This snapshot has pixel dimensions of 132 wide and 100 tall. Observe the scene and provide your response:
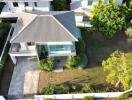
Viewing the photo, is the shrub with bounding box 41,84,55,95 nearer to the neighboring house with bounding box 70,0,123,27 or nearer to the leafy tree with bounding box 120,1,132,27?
the neighboring house with bounding box 70,0,123,27

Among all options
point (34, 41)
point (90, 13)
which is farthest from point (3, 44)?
point (90, 13)

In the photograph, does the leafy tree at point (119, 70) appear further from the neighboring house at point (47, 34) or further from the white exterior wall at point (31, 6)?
the white exterior wall at point (31, 6)

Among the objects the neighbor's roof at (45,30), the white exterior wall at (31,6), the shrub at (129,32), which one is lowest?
the shrub at (129,32)

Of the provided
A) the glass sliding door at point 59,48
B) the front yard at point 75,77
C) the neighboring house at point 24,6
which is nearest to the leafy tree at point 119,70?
the front yard at point 75,77

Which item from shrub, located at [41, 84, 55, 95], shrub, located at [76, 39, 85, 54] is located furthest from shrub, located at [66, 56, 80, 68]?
shrub, located at [41, 84, 55, 95]

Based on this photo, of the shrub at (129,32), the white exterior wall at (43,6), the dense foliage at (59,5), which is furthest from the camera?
the dense foliage at (59,5)

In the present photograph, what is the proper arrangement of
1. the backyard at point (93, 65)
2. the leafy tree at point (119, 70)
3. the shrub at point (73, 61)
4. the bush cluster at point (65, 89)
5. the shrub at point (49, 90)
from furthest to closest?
the shrub at point (73, 61) → the backyard at point (93, 65) → the bush cluster at point (65, 89) → the shrub at point (49, 90) → the leafy tree at point (119, 70)
